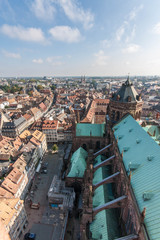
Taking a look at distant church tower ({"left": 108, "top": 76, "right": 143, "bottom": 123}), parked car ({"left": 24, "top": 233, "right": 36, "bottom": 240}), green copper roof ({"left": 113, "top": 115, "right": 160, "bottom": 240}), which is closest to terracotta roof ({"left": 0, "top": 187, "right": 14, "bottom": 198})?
parked car ({"left": 24, "top": 233, "right": 36, "bottom": 240})

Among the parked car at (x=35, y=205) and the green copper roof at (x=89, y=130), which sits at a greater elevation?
the green copper roof at (x=89, y=130)

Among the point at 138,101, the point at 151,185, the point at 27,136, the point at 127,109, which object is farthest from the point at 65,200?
the point at 27,136

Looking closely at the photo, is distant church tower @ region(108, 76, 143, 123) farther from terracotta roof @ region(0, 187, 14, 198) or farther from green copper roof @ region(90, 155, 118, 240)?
terracotta roof @ region(0, 187, 14, 198)

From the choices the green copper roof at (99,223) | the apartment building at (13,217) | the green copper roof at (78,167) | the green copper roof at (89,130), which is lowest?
the apartment building at (13,217)

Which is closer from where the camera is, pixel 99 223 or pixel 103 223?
pixel 103 223

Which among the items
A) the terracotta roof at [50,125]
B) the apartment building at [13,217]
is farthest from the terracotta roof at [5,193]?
the terracotta roof at [50,125]

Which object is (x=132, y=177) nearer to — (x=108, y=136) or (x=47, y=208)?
(x=108, y=136)

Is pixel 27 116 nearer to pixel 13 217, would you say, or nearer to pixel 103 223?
pixel 13 217

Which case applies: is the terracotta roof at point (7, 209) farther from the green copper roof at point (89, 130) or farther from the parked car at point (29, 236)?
the green copper roof at point (89, 130)

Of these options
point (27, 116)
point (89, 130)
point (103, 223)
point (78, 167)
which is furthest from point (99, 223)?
point (27, 116)
